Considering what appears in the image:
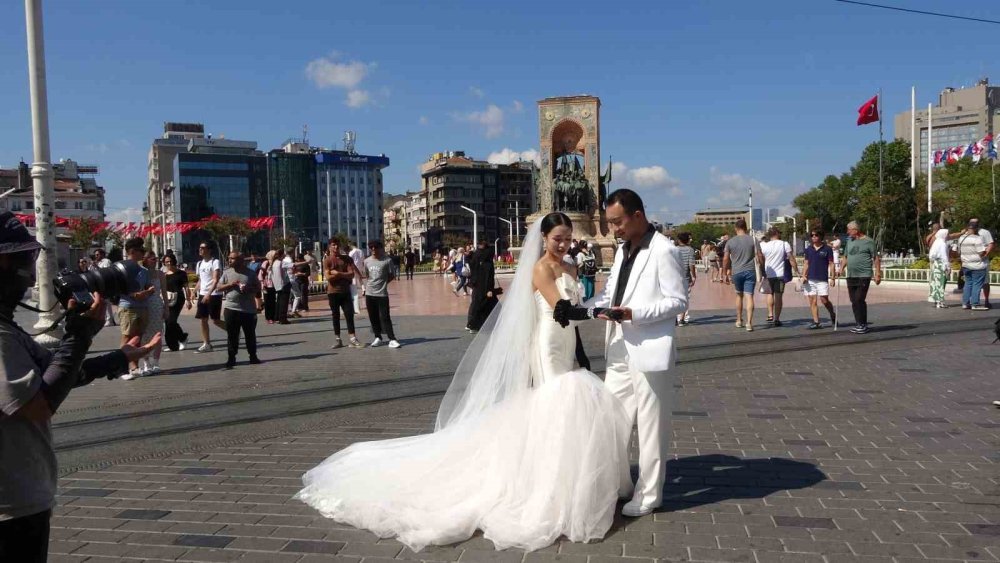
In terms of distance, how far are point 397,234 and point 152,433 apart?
138 meters

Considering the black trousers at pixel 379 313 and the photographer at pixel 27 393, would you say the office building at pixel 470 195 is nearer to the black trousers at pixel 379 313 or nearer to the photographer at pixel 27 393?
the black trousers at pixel 379 313

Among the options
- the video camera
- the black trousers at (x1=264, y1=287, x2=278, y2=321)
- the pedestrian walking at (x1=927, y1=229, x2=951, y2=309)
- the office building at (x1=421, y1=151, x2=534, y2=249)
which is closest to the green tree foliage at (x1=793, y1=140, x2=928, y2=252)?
the pedestrian walking at (x1=927, y1=229, x2=951, y2=309)

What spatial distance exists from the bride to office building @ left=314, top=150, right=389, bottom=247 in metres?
Result: 139

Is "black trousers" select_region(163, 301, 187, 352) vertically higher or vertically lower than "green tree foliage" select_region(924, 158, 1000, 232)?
lower

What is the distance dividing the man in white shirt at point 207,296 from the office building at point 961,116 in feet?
526

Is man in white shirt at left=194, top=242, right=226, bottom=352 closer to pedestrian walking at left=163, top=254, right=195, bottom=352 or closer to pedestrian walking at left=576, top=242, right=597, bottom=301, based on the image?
pedestrian walking at left=163, top=254, right=195, bottom=352

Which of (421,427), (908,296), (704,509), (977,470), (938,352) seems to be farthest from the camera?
(908,296)

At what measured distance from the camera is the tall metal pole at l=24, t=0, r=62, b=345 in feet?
34.9

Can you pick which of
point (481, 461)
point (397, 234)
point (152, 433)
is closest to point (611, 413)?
point (481, 461)

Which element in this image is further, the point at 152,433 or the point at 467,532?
the point at 152,433

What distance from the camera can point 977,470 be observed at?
5.09 m

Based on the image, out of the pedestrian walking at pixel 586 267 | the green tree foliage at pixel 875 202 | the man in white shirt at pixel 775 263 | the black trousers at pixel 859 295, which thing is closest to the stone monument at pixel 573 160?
the green tree foliage at pixel 875 202

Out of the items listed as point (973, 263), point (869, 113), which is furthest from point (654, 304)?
point (869, 113)

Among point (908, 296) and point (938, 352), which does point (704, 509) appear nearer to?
point (938, 352)
